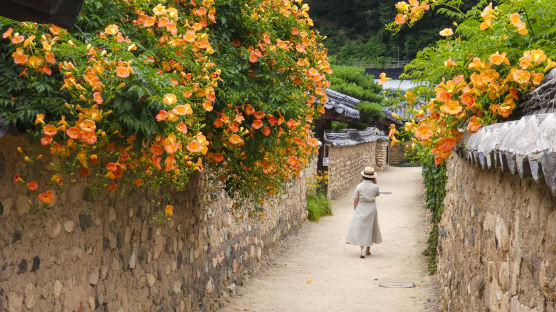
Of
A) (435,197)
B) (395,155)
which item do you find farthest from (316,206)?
(395,155)

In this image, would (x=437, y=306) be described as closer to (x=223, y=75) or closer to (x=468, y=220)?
(x=468, y=220)

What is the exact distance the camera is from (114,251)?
11.1 ft

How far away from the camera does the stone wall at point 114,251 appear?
248cm

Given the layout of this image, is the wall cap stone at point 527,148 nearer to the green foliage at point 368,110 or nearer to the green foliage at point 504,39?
the green foliage at point 504,39

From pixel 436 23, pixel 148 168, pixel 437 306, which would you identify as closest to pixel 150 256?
pixel 148 168

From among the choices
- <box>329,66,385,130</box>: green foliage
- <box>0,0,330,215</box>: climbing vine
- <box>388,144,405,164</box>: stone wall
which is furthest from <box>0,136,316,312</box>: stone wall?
<box>388,144,405,164</box>: stone wall

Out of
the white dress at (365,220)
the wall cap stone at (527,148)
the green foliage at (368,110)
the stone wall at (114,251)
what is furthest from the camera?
the green foliage at (368,110)

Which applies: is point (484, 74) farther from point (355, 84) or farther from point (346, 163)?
point (355, 84)

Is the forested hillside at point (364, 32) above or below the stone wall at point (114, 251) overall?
above

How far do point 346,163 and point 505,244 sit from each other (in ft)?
45.9

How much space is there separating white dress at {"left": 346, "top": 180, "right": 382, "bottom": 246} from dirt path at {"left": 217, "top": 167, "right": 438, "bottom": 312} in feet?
0.89

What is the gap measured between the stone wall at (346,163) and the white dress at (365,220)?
16.8ft

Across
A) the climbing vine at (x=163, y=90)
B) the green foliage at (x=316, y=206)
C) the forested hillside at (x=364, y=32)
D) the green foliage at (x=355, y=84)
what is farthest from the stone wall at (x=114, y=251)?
the forested hillside at (x=364, y=32)

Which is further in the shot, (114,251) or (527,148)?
(114,251)
